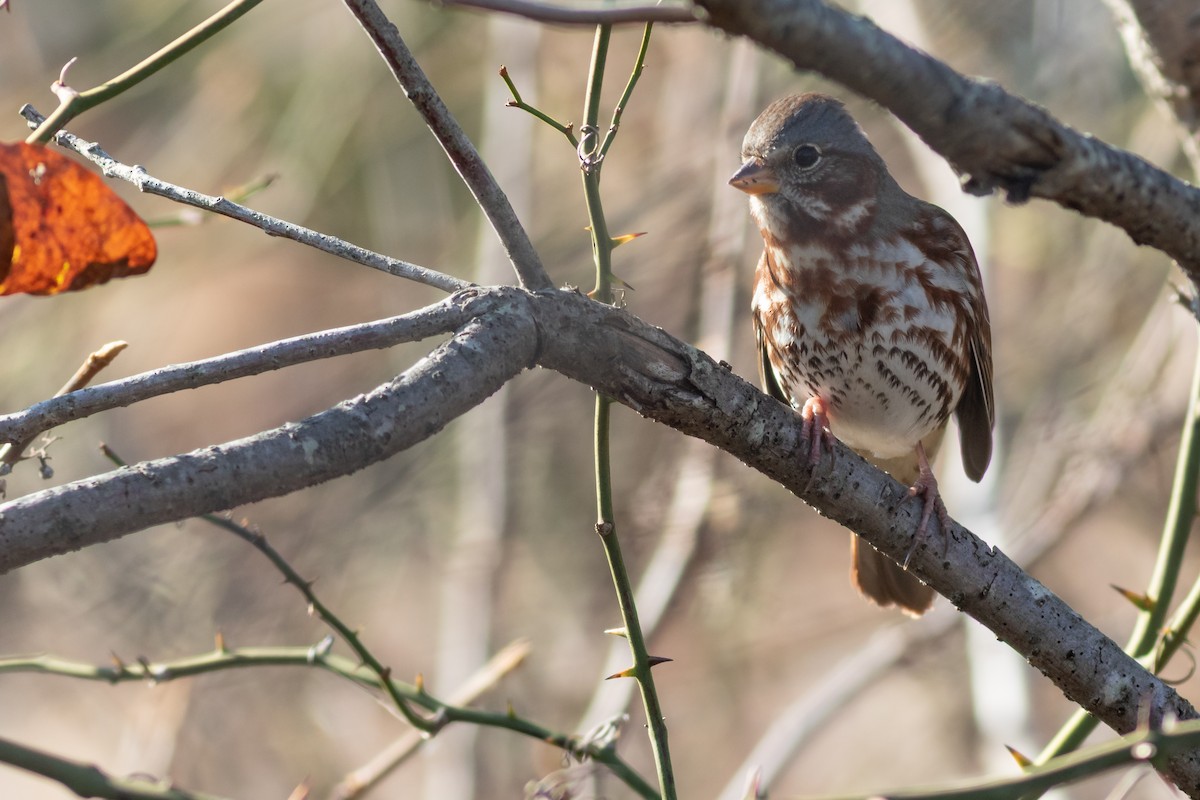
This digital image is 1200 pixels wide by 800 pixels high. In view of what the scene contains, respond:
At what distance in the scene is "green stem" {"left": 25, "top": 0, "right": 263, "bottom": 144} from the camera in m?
1.72

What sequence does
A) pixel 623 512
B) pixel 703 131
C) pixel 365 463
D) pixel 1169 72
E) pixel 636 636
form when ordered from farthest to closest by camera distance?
pixel 703 131 < pixel 623 512 < pixel 1169 72 < pixel 636 636 < pixel 365 463

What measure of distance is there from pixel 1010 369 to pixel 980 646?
1.86 m

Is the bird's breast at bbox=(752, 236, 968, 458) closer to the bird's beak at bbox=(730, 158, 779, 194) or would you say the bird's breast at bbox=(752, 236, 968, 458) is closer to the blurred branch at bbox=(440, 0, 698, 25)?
the bird's beak at bbox=(730, 158, 779, 194)

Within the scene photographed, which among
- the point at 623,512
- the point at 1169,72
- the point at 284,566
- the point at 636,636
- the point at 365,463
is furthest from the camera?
the point at 623,512

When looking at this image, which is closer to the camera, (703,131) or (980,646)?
(980,646)

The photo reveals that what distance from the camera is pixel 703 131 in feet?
19.4

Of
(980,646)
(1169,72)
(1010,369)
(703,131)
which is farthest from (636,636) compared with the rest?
(1010,369)

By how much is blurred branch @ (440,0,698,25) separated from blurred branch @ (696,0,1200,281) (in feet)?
0.30

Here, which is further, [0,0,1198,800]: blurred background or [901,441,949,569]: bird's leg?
[0,0,1198,800]: blurred background

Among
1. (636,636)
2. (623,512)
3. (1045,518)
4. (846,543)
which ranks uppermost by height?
(846,543)

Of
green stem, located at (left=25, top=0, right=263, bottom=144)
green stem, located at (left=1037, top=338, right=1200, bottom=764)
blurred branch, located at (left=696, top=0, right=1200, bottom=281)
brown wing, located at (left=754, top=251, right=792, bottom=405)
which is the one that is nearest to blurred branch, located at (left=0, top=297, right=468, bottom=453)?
green stem, located at (left=25, top=0, right=263, bottom=144)

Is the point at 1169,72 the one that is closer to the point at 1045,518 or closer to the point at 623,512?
the point at 1045,518

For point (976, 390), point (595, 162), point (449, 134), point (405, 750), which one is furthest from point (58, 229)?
point (976, 390)

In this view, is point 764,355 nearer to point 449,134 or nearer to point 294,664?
point 294,664
